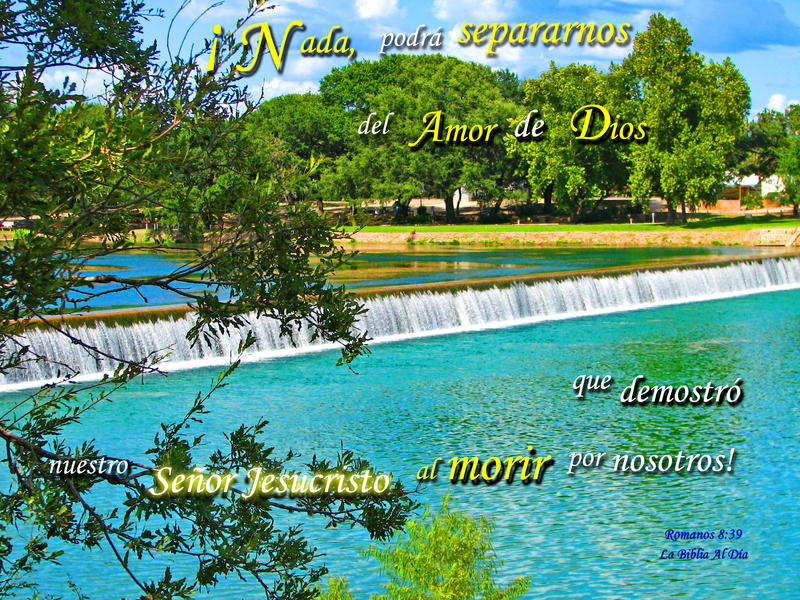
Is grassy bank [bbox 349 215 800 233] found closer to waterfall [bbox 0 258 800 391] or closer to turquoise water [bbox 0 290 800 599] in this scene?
waterfall [bbox 0 258 800 391]

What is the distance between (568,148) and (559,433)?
42.3 meters

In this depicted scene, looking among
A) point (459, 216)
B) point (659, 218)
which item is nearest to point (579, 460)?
point (659, 218)

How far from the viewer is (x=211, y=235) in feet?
12.7

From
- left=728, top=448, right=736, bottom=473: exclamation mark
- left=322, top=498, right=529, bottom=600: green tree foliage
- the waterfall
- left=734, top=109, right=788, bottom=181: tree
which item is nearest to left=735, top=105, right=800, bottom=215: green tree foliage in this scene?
left=734, top=109, right=788, bottom=181: tree

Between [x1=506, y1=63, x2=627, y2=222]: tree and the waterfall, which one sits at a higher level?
[x1=506, y1=63, x2=627, y2=222]: tree

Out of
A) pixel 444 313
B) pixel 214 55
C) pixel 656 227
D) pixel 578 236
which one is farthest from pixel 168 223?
pixel 656 227

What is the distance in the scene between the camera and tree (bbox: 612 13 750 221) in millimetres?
47312

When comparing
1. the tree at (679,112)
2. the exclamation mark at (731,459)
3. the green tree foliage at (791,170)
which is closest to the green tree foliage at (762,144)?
the green tree foliage at (791,170)

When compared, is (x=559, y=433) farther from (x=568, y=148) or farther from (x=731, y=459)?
(x=568, y=148)

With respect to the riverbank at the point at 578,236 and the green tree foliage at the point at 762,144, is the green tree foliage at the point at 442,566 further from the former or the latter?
the green tree foliage at the point at 762,144

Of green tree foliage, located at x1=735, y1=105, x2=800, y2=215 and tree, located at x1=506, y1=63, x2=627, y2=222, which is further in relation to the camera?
green tree foliage, located at x1=735, y1=105, x2=800, y2=215

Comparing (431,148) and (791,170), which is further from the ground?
(431,148)

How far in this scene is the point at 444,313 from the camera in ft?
72.1

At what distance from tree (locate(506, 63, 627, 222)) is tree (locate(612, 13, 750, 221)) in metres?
3.62
